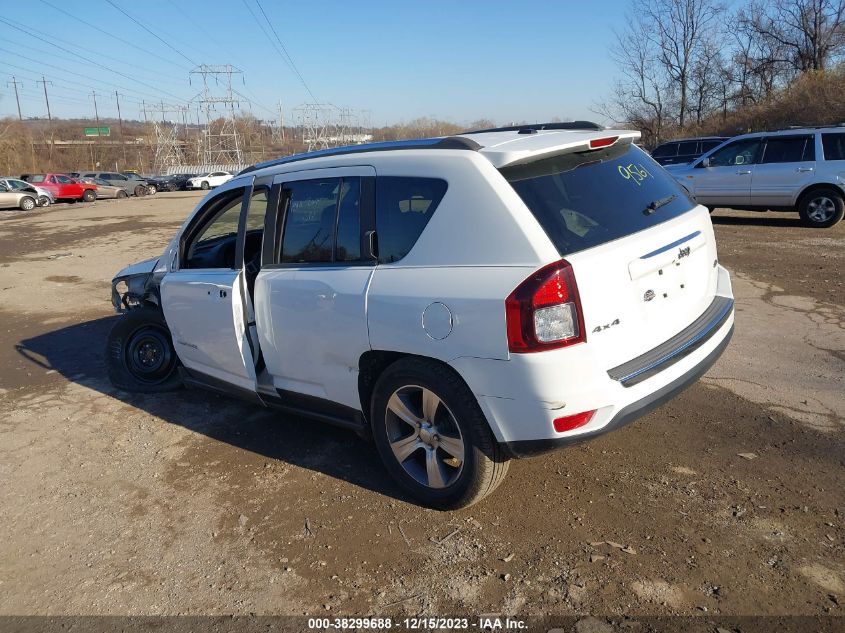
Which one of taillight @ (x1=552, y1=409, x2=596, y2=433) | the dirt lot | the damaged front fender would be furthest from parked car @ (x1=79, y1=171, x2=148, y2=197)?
taillight @ (x1=552, y1=409, x2=596, y2=433)

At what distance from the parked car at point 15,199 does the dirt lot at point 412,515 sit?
31.9 m

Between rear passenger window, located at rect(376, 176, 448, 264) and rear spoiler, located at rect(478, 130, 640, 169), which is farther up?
rear spoiler, located at rect(478, 130, 640, 169)

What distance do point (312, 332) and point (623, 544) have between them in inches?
80.2

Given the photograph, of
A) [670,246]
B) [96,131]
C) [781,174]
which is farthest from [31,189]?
[96,131]

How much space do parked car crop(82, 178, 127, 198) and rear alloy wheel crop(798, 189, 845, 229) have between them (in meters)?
41.5

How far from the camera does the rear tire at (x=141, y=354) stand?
18.9 feet

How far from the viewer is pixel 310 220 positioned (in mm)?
3986

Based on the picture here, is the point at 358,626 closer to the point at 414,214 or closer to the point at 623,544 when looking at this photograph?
the point at 623,544

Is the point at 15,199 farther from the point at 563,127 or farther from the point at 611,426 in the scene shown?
the point at 611,426

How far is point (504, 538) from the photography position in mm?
3213

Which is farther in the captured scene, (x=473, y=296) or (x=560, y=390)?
(x=473, y=296)

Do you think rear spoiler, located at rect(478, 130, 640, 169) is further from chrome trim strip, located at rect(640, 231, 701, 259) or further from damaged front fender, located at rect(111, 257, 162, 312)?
damaged front fender, located at rect(111, 257, 162, 312)

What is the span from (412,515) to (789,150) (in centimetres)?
1251

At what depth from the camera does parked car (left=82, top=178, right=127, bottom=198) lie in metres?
42.2
